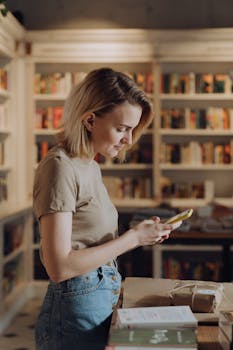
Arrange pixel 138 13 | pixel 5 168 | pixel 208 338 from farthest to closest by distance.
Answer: pixel 138 13
pixel 5 168
pixel 208 338

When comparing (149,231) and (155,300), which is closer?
(149,231)

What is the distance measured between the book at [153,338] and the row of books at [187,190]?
411 cm

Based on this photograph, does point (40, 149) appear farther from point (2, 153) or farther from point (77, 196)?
point (77, 196)

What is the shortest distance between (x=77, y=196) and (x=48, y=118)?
4026 mm

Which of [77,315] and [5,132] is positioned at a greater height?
[5,132]

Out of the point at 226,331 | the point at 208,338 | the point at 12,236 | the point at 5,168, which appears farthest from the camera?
the point at 5,168

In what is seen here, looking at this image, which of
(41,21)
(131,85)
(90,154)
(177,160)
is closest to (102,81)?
(131,85)

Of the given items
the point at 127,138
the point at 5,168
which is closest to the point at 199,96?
the point at 5,168

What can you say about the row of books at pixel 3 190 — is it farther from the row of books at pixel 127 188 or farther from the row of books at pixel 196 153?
the row of books at pixel 196 153

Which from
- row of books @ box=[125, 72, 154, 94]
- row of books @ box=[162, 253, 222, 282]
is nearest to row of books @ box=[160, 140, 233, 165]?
row of books @ box=[125, 72, 154, 94]

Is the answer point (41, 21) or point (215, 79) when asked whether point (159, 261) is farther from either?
point (41, 21)

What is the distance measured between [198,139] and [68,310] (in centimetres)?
430

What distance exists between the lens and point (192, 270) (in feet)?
18.5

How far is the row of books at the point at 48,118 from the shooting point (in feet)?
18.6
